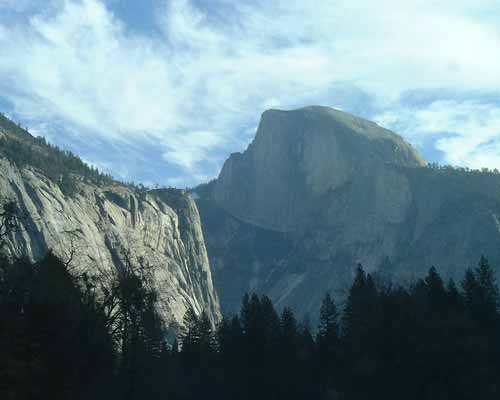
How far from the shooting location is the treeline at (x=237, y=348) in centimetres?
3628

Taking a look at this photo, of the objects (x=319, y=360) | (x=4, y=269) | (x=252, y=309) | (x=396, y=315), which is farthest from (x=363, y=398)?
(x=4, y=269)

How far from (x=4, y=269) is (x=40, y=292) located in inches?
476

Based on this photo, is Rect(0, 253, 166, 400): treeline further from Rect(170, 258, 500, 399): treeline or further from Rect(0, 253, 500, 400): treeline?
Rect(170, 258, 500, 399): treeline

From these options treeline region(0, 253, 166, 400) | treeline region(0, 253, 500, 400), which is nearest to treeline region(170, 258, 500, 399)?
treeline region(0, 253, 500, 400)

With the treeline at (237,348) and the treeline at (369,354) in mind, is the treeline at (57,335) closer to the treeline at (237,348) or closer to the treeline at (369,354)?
the treeline at (237,348)

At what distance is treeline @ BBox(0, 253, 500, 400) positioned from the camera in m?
36.3

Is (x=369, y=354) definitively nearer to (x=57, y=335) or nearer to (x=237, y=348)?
(x=237, y=348)

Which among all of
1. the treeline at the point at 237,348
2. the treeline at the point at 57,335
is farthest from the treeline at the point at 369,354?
the treeline at the point at 57,335

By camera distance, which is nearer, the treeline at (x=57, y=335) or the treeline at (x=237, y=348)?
the treeline at (x=57, y=335)

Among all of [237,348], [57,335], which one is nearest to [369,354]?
[237,348]

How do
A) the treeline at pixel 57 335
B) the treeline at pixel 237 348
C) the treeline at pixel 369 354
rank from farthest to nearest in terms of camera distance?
the treeline at pixel 369 354 < the treeline at pixel 237 348 < the treeline at pixel 57 335

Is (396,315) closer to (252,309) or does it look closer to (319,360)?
(319,360)

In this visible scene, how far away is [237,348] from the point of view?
252 ft

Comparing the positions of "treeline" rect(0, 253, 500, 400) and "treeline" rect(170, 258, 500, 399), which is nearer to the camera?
"treeline" rect(0, 253, 500, 400)
